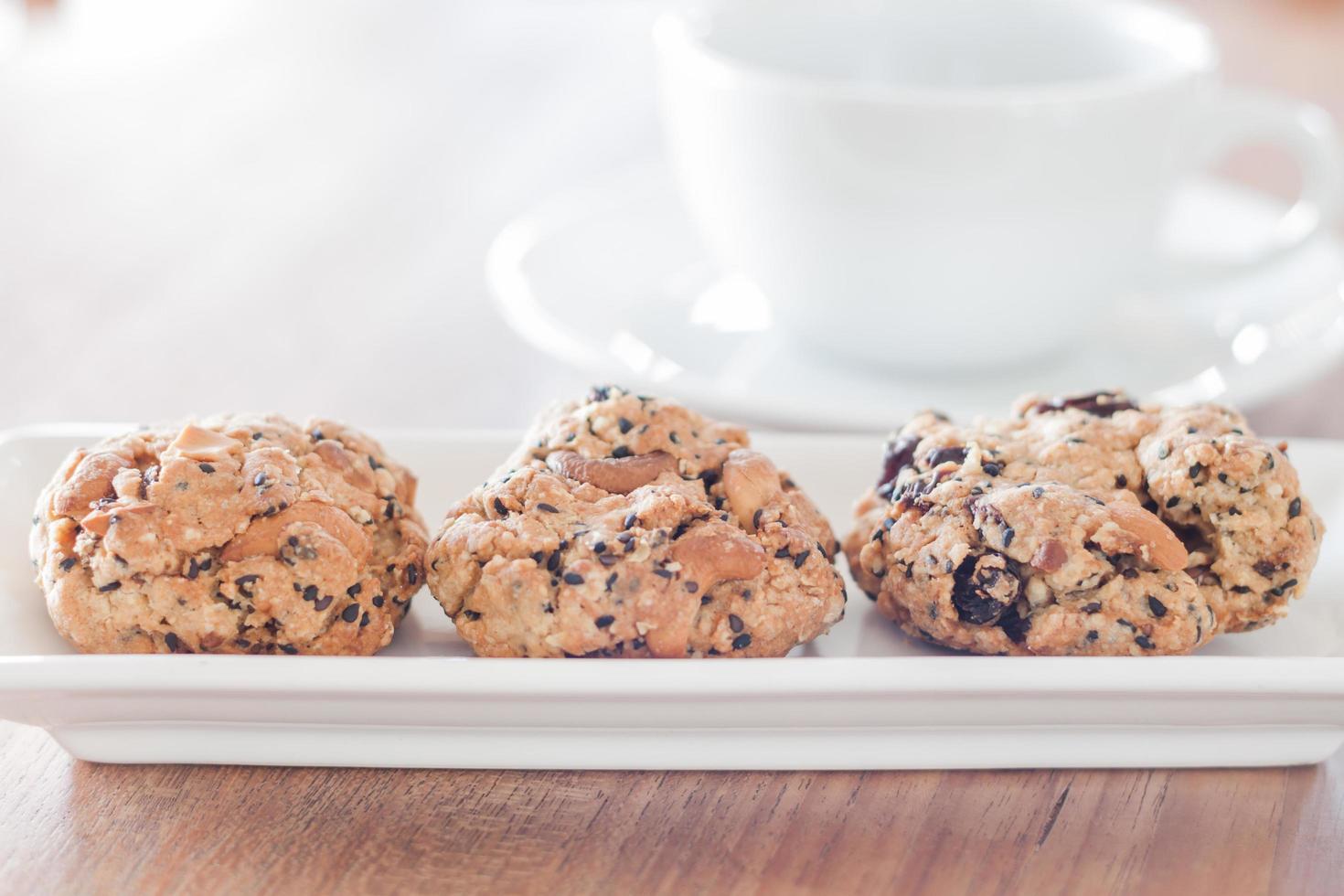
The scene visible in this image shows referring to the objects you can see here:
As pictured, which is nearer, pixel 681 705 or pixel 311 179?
pixel 681 705

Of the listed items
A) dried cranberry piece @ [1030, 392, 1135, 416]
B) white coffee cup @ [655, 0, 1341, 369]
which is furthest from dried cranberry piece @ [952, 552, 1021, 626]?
white coffee cup @ [655, 0, 1341, 369]

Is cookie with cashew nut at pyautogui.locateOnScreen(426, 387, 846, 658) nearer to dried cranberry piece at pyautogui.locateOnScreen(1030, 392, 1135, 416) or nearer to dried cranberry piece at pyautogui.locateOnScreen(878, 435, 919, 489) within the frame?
dried cranberry piece at pyautogui.locateOnScreen(878, 435, 919, 489)

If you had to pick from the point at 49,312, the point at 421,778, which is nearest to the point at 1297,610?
the point at 421,778

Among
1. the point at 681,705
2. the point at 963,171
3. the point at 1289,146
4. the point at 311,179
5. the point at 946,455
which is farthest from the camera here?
the point at 311,179

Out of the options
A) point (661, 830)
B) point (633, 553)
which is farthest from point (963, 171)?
point (661, 830)

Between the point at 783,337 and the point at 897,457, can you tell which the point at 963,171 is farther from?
the point at 897,457
